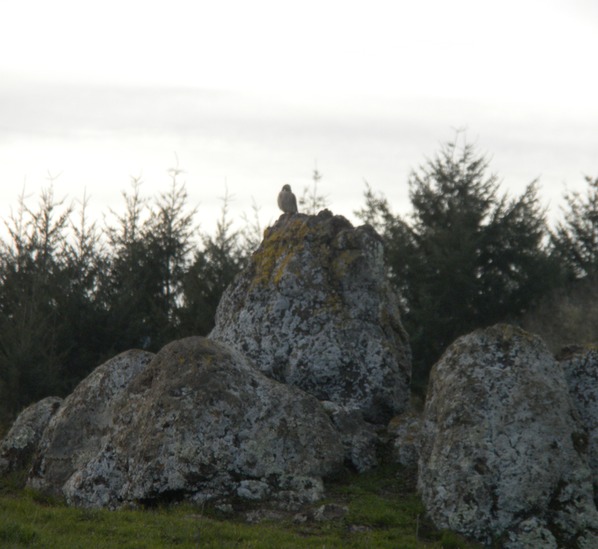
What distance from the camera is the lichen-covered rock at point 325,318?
16781mm

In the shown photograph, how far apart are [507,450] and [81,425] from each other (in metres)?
7.59

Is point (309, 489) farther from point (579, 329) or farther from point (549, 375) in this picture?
point (579, 329)

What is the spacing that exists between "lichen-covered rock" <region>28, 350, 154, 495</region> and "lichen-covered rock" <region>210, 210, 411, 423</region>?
235cm

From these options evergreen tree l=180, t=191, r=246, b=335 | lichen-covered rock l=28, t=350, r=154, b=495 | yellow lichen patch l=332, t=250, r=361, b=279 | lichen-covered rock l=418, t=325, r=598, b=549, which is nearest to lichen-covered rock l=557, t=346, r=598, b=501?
lichen-covered rock l=418, t=325, r=598, b=549

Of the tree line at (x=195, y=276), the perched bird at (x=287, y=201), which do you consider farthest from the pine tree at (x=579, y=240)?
the perched bird at (x=287, y=201)

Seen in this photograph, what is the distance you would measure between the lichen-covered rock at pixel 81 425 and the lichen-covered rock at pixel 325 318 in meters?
2.35

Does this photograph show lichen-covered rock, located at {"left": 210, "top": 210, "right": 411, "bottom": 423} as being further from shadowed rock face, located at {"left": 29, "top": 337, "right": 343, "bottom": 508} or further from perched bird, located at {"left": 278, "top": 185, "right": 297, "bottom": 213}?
perched bird, located at {"left": 278, "top": 185, "right": 297, "bottom": 213}

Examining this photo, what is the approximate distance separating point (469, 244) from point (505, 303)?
2.66m

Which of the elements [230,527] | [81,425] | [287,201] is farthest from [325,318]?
[230,527]

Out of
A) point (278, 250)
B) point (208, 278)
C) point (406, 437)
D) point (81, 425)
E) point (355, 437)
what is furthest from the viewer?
point (208, 278)

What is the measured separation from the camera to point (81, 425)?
1603cm

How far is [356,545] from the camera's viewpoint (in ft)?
38.3

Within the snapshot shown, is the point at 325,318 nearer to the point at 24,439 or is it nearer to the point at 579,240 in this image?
the point at 24,439

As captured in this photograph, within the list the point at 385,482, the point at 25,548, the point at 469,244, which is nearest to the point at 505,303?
the point at 469,244
